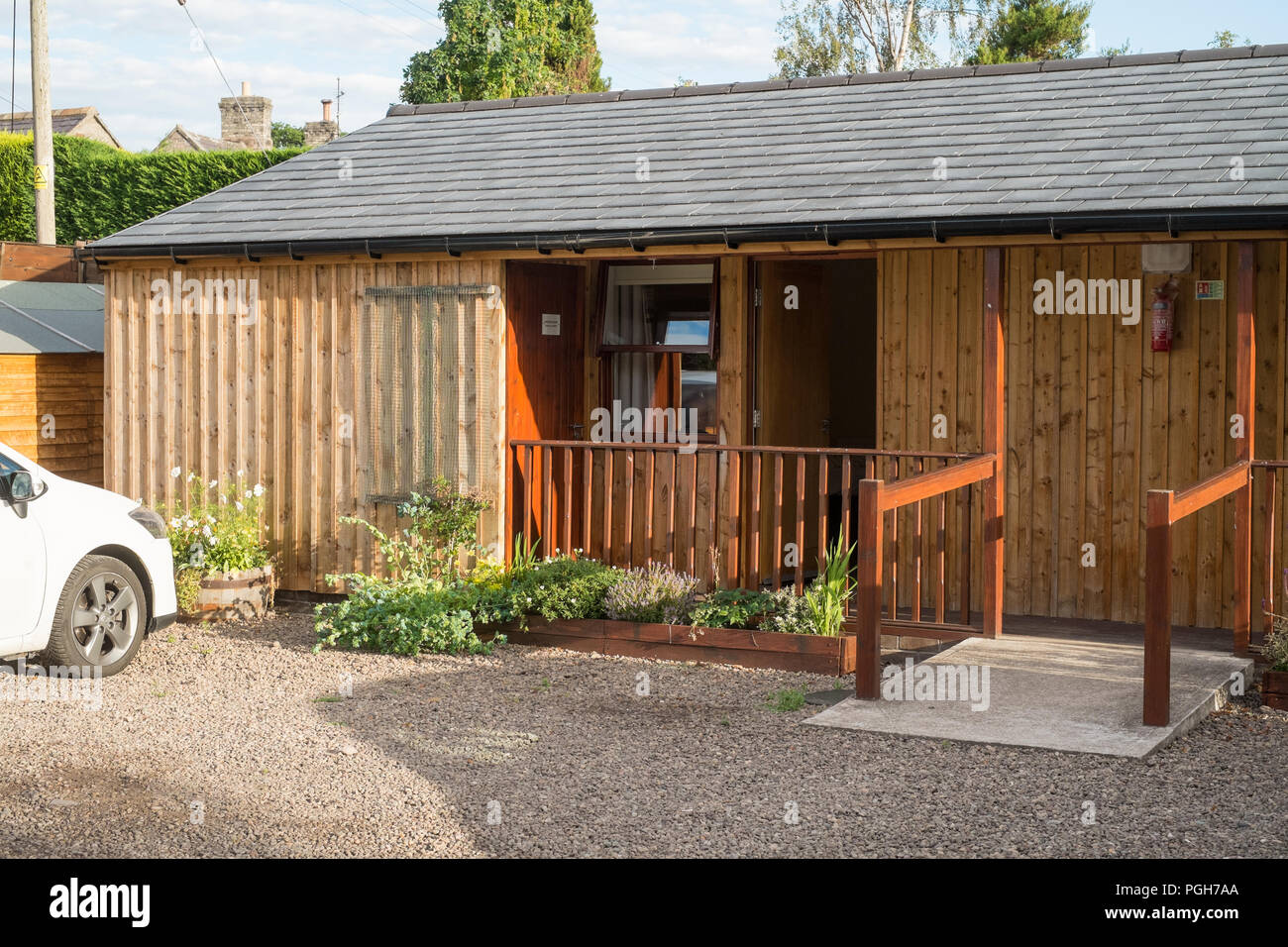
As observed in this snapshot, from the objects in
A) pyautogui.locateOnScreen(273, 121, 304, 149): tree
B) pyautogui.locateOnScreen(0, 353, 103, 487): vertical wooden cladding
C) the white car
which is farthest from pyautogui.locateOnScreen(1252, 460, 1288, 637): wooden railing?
pyautogui.locateOnScreen(273, 121, 304, 149): tree

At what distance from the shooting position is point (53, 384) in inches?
480

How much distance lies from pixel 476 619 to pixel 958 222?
3895mm

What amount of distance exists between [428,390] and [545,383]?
887 mm

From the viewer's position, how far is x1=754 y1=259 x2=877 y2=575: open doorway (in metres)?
10.2

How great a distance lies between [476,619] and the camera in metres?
8.98

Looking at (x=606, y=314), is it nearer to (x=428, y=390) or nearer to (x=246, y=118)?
(x=428, y=390)

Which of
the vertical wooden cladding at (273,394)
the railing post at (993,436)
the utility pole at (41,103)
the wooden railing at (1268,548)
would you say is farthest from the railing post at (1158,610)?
the utility pole at (41,103)

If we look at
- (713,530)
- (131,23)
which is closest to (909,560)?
(713,530)

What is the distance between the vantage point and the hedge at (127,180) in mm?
24891

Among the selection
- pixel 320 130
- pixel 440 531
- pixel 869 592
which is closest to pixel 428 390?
pixel 440 531

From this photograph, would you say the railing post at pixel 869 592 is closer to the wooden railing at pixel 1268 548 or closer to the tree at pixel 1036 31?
the wooden railing at pixel 1268 548

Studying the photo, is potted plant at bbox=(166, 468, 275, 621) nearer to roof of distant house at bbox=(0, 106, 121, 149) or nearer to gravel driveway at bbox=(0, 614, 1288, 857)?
gravel driveway at bbox=(0, 614, 1288, 857)

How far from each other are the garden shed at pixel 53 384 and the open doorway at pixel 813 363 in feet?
20.6

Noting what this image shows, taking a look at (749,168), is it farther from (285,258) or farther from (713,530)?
(285,258)
